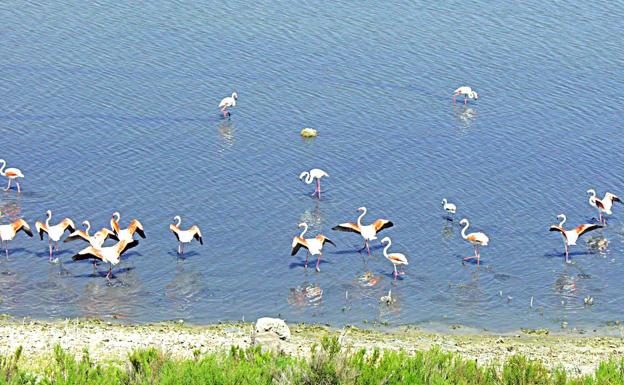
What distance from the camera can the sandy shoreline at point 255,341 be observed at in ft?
75.3

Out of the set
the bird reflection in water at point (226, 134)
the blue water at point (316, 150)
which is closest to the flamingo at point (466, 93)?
the blue water at point (316, 150)

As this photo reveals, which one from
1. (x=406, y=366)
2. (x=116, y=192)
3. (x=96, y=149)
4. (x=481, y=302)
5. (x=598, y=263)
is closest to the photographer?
(x=406, y=366)

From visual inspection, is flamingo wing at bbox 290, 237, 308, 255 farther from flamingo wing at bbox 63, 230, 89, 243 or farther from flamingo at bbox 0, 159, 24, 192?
flamingo at bbox 0, 159, 24, 192

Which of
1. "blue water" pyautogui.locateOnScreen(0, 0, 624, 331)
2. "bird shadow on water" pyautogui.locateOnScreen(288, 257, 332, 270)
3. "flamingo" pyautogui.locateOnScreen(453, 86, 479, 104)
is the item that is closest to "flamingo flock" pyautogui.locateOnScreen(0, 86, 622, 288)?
"bird shadow on water" pyautogui.locateOnScreen(288, 257, 332, 270)

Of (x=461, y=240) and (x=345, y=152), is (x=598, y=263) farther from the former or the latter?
(x=345, y=152)

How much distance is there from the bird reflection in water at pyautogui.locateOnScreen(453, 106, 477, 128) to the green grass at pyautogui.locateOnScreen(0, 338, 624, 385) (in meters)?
22.3

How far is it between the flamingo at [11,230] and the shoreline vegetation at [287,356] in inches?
166

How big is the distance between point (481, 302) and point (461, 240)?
3828 mm

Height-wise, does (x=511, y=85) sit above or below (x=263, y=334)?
above

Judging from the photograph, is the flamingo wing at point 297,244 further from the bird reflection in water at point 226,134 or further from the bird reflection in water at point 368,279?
the bird reflection in water at point 226,134

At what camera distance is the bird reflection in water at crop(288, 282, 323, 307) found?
28.5 m

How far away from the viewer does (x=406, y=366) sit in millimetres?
18328

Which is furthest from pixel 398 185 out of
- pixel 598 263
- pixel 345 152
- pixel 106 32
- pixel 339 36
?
pixel 106 32

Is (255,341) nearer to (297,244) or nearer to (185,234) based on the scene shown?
(297,244)
